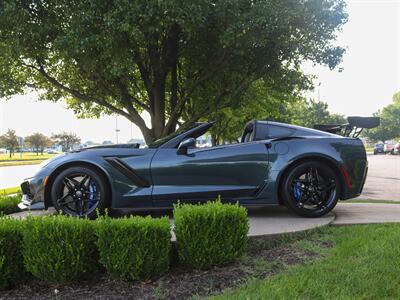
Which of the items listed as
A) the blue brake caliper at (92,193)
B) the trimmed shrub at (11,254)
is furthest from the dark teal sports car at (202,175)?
the trimmed shrub at (11,254)

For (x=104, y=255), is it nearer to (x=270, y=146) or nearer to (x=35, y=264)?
(x=35, y=264)

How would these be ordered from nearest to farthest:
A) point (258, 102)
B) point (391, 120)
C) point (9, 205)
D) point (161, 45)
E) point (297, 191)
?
point (297, 191) < point (9, 205) < point (161, 45) < point (258, 102) < point (391, 120)

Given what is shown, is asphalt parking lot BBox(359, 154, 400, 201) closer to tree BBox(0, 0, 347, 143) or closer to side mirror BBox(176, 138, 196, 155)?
tree BBox(0, 0, 347, 143)

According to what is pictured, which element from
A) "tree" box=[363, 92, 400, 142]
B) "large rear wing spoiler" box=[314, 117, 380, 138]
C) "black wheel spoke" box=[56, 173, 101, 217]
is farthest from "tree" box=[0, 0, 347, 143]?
"tree" box=[363, 92, 400, 142]

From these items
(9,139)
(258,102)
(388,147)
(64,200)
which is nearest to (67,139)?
(9,139)

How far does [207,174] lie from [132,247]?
1.83m

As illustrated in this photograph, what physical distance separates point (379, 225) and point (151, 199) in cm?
253

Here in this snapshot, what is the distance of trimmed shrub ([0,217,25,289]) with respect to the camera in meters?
3.31

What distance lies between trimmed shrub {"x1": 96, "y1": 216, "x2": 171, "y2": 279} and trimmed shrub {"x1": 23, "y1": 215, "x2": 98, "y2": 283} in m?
0.16

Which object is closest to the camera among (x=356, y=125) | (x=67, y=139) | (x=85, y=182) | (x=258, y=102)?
(x=85, y=182)

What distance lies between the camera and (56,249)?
127 inches

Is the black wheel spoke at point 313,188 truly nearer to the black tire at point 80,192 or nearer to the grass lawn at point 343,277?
the grass lawn at point 343,277

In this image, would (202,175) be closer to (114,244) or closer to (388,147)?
(114,244)

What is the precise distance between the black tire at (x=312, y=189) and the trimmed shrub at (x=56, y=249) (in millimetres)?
2593
